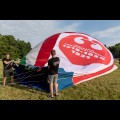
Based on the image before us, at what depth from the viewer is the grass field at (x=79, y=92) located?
24.9 ft

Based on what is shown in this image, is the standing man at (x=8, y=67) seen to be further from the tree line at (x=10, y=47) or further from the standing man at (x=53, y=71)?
the tree line at (x=10, y=47)

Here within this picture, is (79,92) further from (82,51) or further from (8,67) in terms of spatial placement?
(8,67)

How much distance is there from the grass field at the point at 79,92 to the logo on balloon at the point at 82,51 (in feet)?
2.91

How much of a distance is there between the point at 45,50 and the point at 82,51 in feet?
4.76

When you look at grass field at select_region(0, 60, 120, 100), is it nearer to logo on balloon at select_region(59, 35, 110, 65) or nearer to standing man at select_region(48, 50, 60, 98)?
standing man at select_region(48, 50, 60, 98)

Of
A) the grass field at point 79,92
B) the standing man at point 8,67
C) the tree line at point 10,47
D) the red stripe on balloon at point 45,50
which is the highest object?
the red stripe on balloon at point 45,50

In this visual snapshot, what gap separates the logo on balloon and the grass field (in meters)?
→ 0.89

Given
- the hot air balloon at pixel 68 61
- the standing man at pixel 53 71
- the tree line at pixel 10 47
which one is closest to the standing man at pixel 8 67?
the hot air balloon at pixel 68 61

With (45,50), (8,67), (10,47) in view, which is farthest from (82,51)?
(10,47)

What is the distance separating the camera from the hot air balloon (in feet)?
28.2

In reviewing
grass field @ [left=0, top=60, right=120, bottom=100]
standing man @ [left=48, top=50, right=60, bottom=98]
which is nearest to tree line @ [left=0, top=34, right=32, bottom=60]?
grass field @ [left=0, top=60, right=120, bottom=100]

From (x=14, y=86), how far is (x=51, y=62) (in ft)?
7.31

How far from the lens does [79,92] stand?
801 cm

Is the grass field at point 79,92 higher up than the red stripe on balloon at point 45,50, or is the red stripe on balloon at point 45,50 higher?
the red stripe on balloon at point 45,50
